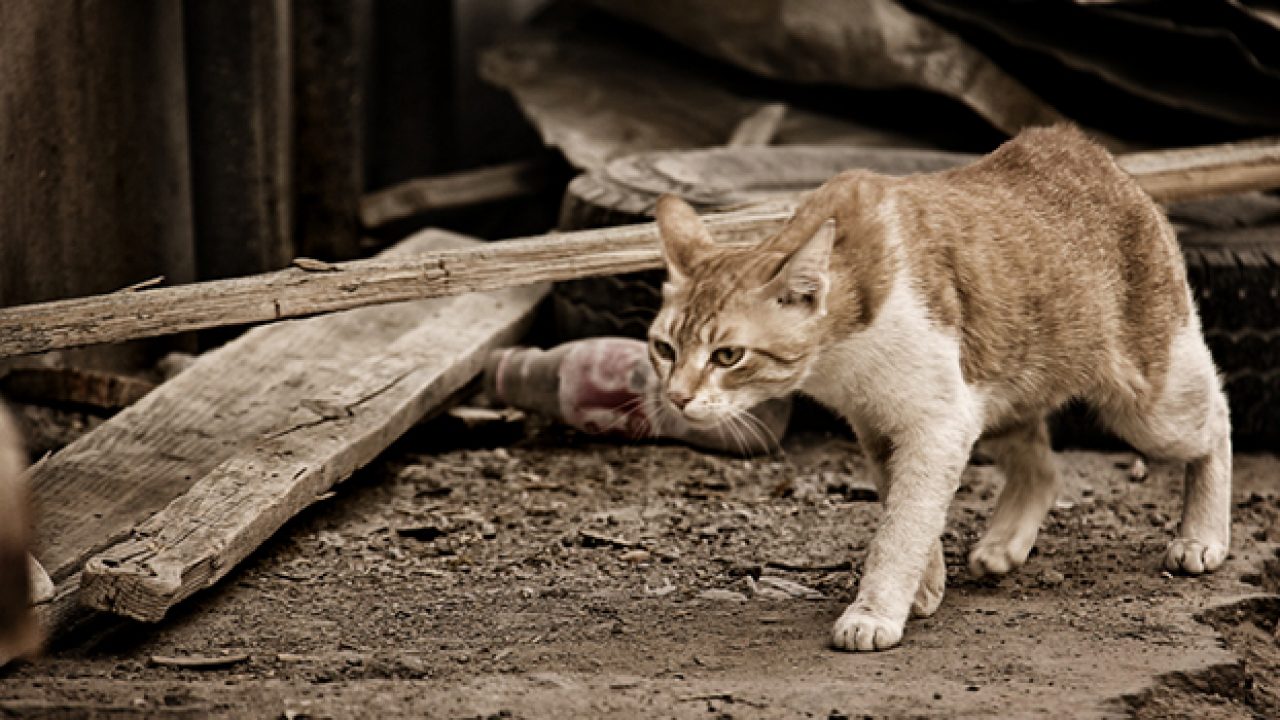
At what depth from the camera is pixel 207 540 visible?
12.5 feet

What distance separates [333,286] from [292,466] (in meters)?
0.46

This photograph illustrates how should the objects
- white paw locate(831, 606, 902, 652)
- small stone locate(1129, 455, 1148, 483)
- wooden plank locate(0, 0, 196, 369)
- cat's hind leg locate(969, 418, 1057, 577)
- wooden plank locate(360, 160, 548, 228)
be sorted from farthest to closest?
wooden plank locate(360, 160, 548, 228), small stone locate(1129, 455, 1148, 483), wooden plank locate(0, 0, 196, 369), cat's hind leg locate(969, 418, 1057, 577), white paw locate(831, 606, 902, 652)

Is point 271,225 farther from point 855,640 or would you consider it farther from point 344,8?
point 855,640

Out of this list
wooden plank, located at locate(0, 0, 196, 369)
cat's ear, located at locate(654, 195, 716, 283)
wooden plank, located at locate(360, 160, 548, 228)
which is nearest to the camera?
cat's ear, located at locate(654, 195, 716, 283)

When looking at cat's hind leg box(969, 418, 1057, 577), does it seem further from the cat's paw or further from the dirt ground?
the cat's paw

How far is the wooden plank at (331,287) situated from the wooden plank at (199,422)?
0.41 metres

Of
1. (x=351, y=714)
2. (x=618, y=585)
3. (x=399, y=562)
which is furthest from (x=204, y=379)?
(x=351, y=714)

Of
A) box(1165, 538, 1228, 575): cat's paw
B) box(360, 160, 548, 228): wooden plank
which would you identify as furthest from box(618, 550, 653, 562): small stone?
box(360, 160, 548, 228): wooden plank

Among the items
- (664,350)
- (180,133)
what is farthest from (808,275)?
(180,133)

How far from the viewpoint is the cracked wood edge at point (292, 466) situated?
3.61 m

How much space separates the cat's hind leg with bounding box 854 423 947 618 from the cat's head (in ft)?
1.04

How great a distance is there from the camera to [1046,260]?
3.90m

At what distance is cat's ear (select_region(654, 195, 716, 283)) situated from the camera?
373 cm

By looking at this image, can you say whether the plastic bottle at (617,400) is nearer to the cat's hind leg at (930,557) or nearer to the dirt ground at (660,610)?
the dirt ground at (660,610)
